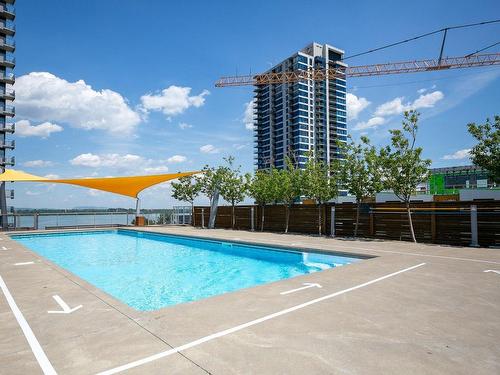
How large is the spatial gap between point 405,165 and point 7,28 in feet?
163

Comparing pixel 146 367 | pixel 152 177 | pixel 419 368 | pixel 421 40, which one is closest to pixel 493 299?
pixel 419 368

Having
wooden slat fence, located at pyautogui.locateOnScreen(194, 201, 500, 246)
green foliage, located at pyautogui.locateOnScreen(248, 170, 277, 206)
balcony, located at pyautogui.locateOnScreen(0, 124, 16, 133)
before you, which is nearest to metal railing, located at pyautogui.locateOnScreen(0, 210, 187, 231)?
green foliage, located at pyautogui.locateOnScreen(248, 170, 277, 206)

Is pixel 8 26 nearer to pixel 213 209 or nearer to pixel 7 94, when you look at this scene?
pixel 7 94

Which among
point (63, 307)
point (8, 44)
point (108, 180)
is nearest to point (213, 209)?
point (108, 180)

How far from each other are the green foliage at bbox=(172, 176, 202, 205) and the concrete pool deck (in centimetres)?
2278

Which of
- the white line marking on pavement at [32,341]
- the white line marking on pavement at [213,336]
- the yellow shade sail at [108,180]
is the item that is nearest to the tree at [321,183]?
the yellow shade sail at [108,180]

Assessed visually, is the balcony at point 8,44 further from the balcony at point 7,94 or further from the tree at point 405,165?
the tree at point 405,165

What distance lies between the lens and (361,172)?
54.1ft

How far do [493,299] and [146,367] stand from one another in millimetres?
5713

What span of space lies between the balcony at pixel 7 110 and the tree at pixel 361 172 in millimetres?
41557

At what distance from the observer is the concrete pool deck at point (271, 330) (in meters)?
3.21

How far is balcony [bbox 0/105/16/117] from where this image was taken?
39.1 metres

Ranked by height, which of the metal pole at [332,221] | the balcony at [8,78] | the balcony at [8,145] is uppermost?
the balcony at [8,78]

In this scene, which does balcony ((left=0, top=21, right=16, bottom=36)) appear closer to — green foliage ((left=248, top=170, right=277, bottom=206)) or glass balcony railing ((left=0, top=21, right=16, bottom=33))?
glass balcony railing ((left=0, top=21, right=16, bottom=33))
